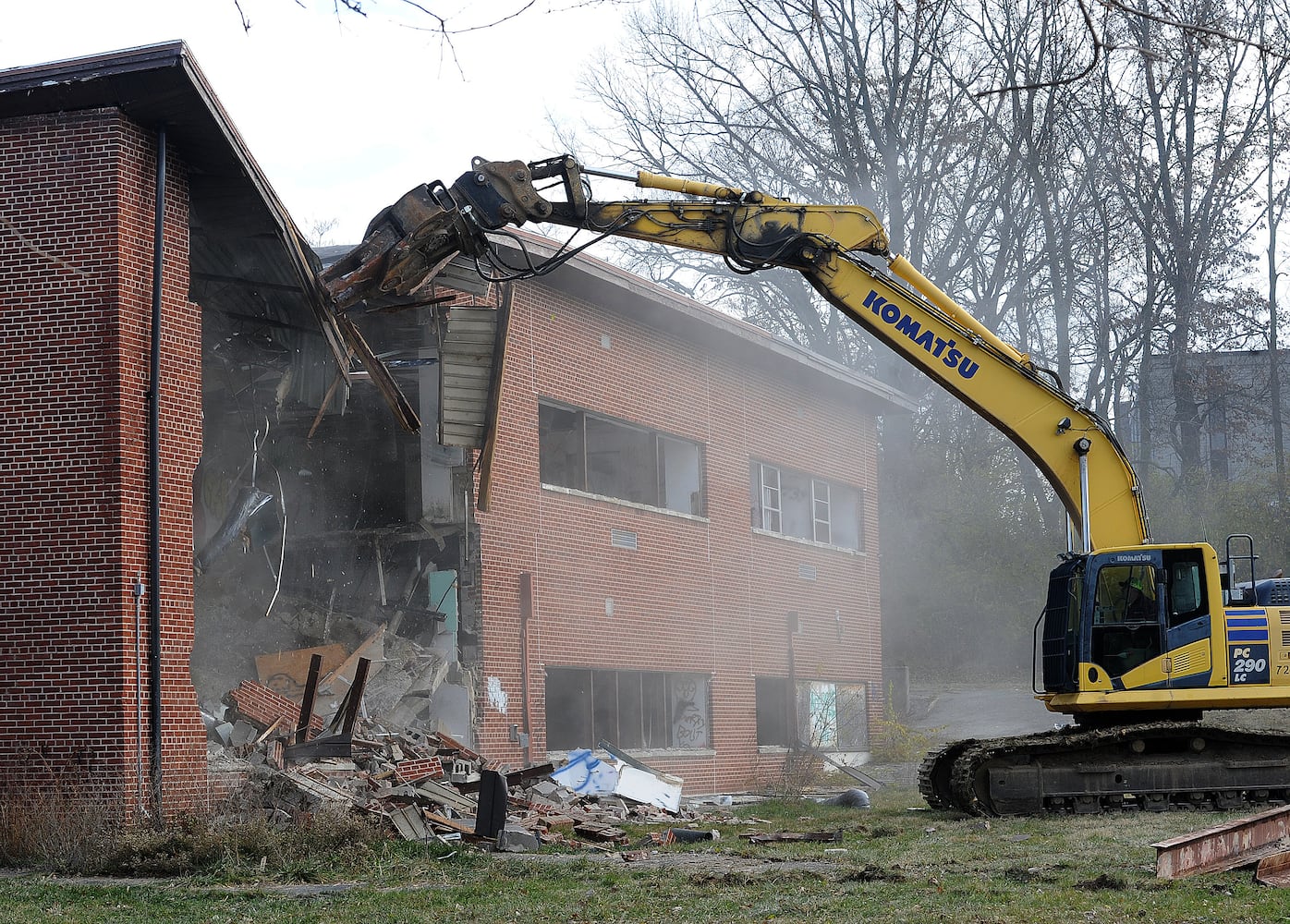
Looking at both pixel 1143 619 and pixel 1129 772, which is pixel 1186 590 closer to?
pixel 1143 619

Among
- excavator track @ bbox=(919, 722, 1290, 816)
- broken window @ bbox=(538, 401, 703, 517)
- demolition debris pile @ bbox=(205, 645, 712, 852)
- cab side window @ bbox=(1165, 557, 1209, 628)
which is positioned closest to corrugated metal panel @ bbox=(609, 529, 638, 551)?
broken window @ bbox=(538, 401, 703, 517)

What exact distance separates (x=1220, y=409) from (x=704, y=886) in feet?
120

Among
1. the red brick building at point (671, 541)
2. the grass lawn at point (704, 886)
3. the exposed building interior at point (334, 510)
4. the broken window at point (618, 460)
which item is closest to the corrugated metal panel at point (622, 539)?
the red brick building at point (671, 541)

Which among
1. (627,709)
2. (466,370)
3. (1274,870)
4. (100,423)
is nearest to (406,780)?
(100,423)

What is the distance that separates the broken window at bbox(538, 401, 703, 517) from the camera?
66.2 ft

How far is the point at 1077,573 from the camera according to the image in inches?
569

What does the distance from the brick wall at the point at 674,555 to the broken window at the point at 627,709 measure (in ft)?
0.80

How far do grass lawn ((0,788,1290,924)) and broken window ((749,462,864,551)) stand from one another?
11991 millimetres

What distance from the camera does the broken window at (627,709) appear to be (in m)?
19.9

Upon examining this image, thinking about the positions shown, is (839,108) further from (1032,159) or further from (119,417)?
(119,417)

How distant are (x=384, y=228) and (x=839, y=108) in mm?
24585

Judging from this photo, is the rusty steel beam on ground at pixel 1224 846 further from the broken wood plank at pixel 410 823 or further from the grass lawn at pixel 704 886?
the broken wood plank at pixel 410 823

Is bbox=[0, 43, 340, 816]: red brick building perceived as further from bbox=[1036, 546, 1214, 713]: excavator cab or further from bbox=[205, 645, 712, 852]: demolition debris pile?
bbox=[1036, 546, 1214, 713]: excavator cab

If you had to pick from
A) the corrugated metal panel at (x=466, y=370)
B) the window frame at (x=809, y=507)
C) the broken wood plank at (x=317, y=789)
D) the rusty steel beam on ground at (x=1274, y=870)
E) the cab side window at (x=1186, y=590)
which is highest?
the corrugated metal panel at (x=466, y=370)
